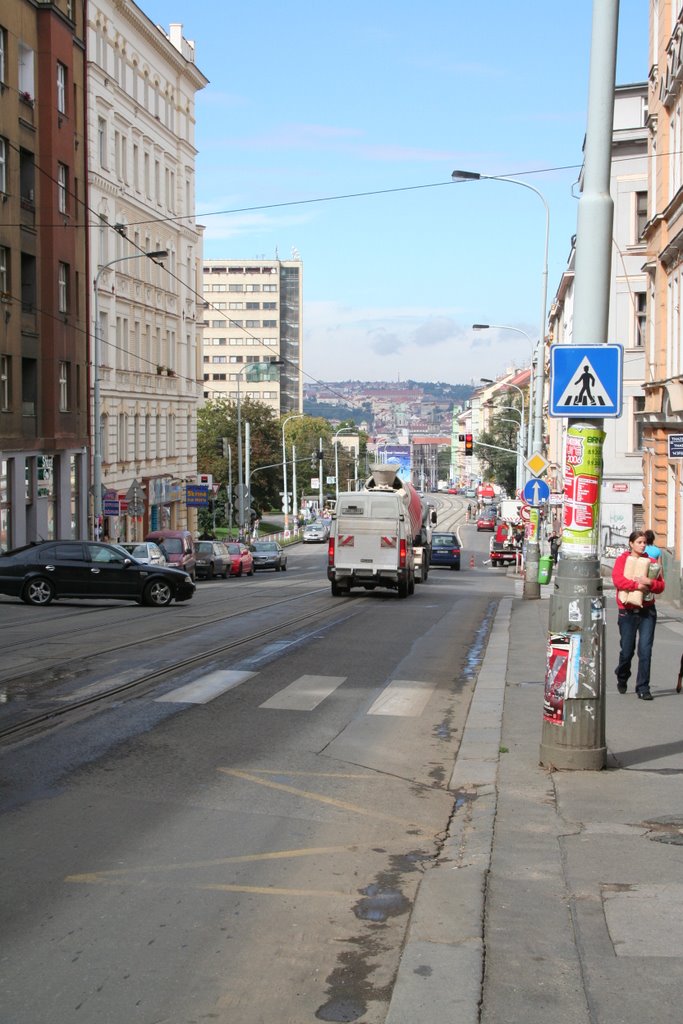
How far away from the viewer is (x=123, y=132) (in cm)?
5425

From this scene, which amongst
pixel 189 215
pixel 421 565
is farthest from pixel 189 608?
pixel 189 215

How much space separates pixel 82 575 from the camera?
26438 mm

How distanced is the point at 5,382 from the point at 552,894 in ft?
117

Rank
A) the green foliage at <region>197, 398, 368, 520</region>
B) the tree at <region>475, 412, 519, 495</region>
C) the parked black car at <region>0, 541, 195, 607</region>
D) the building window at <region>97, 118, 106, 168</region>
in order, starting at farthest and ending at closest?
1. the tree at <region>475, 412, 519, 495</region>
2. the green foliage at <region>197, 398, 368, 520</region>
3. the building window at <region>97, 118, 106, 168</region>
4. the parked black car at <region>0, 541, 195, 607</region>

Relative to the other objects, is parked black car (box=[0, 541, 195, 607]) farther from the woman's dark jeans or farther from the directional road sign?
the woman's dark jeans

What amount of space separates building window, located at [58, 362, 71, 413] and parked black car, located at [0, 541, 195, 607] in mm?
18453

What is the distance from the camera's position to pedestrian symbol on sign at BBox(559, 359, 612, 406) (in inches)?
340

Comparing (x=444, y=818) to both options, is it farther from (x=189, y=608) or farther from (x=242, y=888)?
(x=189, y=608)

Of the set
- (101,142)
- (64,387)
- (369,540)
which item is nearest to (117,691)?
(369,540)

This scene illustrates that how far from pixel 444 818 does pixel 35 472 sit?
35841mm

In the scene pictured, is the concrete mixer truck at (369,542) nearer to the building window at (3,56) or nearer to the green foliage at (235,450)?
the building window at (3,56)

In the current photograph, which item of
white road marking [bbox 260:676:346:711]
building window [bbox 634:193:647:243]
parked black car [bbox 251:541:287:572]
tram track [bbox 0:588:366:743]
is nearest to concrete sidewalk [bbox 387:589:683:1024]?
white road marking [bbox 260:676:346:711]

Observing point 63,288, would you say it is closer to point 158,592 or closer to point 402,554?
point 402,554

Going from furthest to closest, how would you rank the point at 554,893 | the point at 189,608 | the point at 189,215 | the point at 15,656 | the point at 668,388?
the point at 189,215 < the point at 668,388 < the point at 189,608 < the point at 15,656 < the point at 554,893
